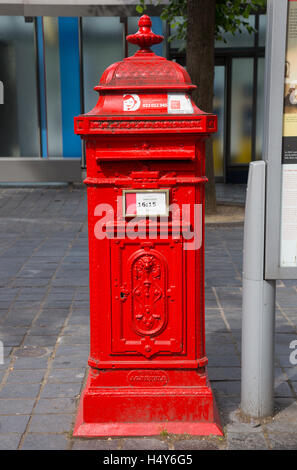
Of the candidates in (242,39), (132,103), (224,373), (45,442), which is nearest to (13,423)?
(45,442)

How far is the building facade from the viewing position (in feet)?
46.3

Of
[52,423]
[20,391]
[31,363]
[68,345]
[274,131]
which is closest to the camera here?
[274,131]

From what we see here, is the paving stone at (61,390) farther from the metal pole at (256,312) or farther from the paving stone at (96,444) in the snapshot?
the metal pole at (256,312)

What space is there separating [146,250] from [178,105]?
2.63 ft

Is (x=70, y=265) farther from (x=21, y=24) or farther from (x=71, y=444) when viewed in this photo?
(x=21, y=24)

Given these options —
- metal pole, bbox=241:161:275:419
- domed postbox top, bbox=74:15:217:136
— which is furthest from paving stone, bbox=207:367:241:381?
domed postbox top, bbox=74:15:217:136

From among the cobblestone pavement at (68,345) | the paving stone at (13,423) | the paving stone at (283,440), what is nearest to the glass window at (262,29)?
the cobblestone pavement at (68,345)

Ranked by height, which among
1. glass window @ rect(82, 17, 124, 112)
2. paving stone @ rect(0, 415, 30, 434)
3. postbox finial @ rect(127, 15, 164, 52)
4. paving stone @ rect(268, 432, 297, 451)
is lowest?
paving stone @ rect(0, 415, 30, 434)

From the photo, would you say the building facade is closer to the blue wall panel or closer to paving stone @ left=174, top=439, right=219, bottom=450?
the blue wall panel

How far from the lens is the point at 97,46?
46.8 feet

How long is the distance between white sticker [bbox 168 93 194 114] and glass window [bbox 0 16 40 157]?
11863mm

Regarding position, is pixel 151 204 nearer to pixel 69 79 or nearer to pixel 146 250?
pixel 146 250

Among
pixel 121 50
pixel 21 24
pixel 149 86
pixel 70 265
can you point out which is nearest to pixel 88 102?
pixel 121 50
